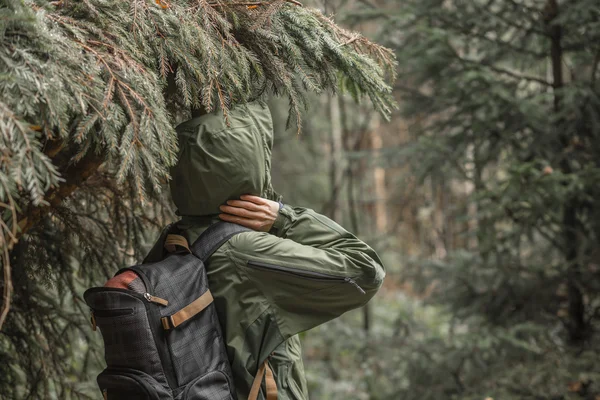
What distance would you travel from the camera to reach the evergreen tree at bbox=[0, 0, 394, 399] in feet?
5.58

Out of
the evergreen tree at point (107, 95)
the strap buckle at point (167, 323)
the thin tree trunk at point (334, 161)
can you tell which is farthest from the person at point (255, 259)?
the thin tree trunk at point (334, 161)

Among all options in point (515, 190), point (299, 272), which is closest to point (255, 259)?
point (299, 272)

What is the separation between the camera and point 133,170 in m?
1.92

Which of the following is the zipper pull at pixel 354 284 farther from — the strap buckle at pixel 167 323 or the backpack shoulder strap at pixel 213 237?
the strap buckle at pixel 167 323

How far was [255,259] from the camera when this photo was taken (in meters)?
2.18

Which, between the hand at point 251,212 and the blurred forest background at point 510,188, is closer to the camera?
the hand at point 251,212

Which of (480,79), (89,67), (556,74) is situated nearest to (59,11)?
(89,67)

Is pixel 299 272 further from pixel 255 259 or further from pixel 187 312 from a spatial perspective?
pixel 187 312

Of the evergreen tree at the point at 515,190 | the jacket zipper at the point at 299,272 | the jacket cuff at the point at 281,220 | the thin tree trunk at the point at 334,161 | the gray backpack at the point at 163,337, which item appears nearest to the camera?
the gray backpack at the point at 163,337

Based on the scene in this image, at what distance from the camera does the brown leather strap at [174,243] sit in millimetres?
2287

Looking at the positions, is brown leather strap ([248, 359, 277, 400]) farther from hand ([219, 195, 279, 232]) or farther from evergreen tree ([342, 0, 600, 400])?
evergreen tree ([342, 0, 600, 400])

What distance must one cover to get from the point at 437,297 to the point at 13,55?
223 inches

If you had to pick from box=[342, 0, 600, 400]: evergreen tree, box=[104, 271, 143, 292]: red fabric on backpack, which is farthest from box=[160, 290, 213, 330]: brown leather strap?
box=[342, 0, 600, 400]: evergreen tree

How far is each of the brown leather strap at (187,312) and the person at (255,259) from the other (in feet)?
0.31
